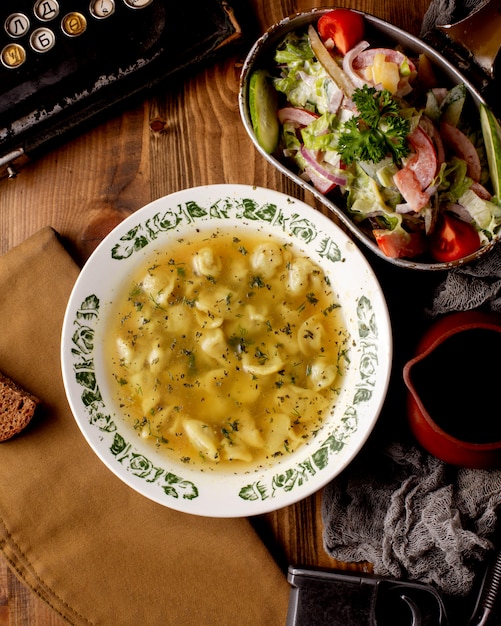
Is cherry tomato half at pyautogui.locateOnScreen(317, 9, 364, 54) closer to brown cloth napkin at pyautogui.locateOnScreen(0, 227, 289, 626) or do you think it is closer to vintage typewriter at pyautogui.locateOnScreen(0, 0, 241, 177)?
vintage typewriter at pyautogui.locateOnScreen(0, 0, 241, 177)

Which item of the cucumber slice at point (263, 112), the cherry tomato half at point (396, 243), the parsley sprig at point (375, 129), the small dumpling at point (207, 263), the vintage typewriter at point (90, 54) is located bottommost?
the cherry tomato half at point (396, 243)

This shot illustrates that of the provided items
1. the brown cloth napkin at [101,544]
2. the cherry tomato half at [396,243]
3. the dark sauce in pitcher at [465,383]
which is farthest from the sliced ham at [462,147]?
the brown cloth napkin at [101,544]

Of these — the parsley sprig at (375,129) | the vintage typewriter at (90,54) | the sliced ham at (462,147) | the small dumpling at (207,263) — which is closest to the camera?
the parsley sprig at (375,129)

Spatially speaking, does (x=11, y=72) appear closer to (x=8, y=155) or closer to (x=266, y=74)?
(x=8, y=155)

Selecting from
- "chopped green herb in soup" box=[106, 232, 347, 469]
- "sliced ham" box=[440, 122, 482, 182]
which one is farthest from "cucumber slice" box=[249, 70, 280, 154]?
"sliced ham" box=[440, 122, 482, 182]

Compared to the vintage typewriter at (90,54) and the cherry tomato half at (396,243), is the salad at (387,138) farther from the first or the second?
the vintage typewriter at (90,54)

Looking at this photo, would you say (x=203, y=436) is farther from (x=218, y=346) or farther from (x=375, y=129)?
(x=375, y=129)

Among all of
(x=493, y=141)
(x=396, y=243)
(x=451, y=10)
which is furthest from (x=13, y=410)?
(x=451, y=10)
